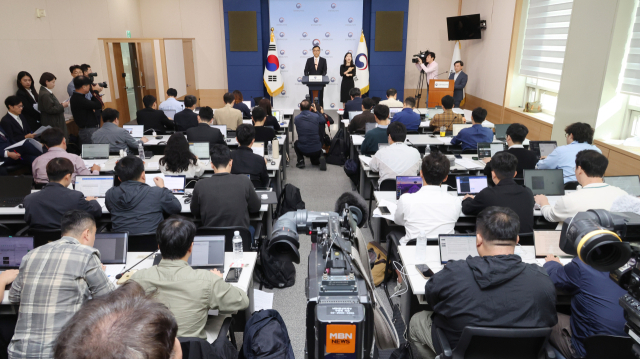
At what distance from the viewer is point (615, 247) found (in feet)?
4.59

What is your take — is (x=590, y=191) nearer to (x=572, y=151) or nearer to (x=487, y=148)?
(x=572, y=151)

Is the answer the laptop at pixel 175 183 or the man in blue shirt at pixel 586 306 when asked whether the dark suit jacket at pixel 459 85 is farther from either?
the man in blue shirt at pixel 586 306

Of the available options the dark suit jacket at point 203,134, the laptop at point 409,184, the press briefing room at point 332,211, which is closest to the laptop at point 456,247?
the press briefing room at point 332,211

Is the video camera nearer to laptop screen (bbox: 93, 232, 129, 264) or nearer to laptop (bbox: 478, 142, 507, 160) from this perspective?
laptop screen (bbox: 93, 232, 129, 264)

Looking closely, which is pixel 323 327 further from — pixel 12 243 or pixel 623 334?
pixel 12 243

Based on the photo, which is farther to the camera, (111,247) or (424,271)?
(111,247)

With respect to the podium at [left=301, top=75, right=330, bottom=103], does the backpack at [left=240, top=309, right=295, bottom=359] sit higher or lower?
lower

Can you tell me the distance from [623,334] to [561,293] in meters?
0.40

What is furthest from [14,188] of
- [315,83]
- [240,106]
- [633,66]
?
[633,66]

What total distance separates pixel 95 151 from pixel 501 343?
487 centimetres

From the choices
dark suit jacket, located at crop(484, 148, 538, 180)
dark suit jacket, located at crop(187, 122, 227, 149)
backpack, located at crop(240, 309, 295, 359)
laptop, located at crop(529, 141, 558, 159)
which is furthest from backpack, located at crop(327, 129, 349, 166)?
backpack, located at crop(240, 309, 295, 359)

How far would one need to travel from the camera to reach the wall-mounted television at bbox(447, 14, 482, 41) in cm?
927

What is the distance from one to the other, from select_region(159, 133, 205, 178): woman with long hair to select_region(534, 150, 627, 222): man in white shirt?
3368 mm

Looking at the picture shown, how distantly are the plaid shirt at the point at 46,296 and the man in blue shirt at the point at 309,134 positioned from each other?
4.74 meters
